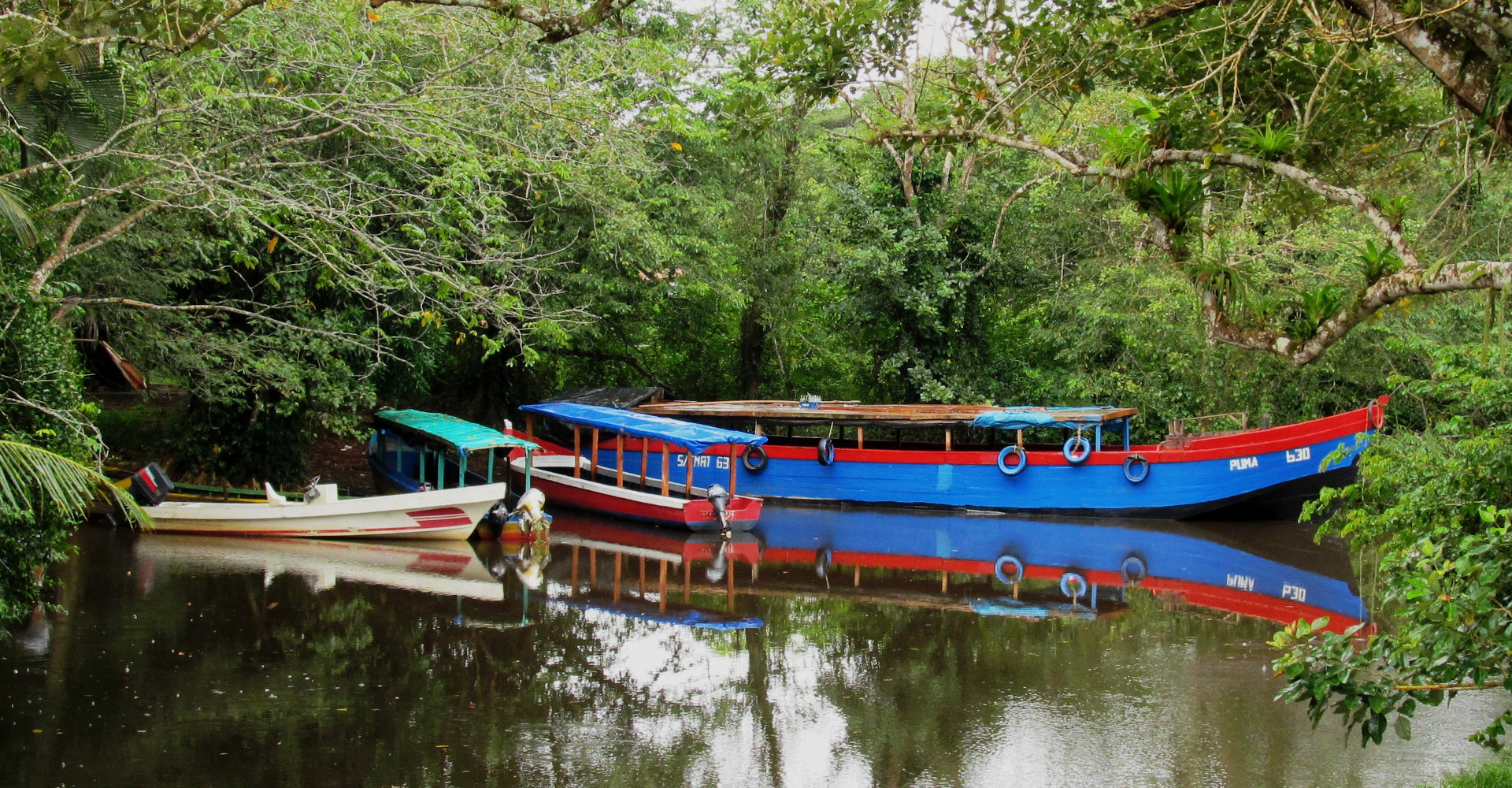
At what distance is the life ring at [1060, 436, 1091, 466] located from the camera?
1742 cm

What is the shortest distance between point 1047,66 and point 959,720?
4058 millimetres

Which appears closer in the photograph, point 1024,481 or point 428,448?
point 428,448

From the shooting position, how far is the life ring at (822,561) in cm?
1286

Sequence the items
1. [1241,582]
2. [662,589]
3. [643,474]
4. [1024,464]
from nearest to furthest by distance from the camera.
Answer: [662,589] < [1241,582] < [643,474] < [1024,464]

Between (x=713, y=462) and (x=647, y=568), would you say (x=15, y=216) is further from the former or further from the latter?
(x=713, y=462)

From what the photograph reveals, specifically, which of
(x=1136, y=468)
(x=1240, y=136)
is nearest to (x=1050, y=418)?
(x=1136, y=468)

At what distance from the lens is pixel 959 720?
7.26 m

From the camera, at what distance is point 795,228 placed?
22594 millimetres

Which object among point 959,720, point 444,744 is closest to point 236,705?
point 444,744

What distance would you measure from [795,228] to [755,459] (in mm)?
5446

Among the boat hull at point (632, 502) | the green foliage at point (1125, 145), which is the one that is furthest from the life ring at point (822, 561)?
the green foliage at point (1125, 145)

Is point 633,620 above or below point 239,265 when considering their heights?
below

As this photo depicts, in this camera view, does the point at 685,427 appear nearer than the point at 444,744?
No

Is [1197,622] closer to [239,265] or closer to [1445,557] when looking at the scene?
[1445,557]
